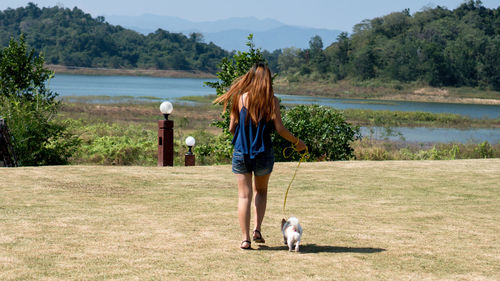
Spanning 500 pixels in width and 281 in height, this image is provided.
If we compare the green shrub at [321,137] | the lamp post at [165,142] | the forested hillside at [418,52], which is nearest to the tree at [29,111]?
the lamp post at [165,142]

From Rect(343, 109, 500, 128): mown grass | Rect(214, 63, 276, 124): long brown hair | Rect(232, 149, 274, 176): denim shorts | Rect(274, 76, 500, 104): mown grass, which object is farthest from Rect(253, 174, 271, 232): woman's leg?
Rect(274, 76, 500, 104): mown grass

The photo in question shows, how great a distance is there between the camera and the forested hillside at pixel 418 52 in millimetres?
119312

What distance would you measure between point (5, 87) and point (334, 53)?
13289cm

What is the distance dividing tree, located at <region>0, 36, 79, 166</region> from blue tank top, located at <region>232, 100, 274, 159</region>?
35.0 feet

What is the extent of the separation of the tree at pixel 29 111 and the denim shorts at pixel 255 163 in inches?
418

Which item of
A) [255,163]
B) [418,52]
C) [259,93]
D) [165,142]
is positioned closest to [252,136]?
[255,163]

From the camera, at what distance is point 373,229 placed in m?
7.87

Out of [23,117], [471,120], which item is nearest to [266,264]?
[23,117]

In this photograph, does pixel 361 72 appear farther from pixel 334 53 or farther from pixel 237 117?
pixel 237 117

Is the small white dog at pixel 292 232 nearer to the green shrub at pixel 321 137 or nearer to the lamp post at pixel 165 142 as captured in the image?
the lamp post at pixel 165 142

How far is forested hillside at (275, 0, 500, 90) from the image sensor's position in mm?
119312

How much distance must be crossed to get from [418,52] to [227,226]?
127 metres

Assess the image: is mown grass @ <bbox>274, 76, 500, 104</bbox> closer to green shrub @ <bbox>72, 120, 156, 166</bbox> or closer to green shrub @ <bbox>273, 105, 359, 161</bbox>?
green shrub @ <bbox>72, 120, 156, 166</bbox>

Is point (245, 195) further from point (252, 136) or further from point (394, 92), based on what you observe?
point (394, 92)
